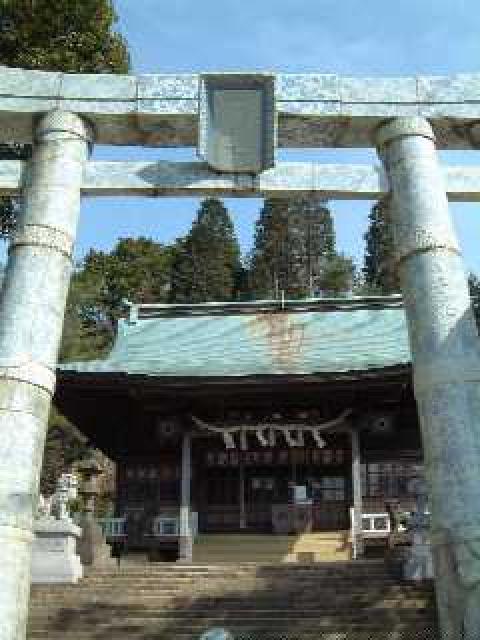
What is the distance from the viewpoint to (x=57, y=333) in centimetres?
792

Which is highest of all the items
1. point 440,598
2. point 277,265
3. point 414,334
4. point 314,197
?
point 277,265

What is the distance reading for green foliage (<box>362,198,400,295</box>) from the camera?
5153 cm

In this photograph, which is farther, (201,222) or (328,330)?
(201,222)

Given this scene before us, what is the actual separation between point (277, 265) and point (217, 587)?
42839 millimetres

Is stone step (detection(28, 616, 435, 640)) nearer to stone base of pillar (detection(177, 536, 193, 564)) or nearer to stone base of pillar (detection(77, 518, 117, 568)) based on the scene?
stone base of pillar (detection(77, 518, 117, 568))

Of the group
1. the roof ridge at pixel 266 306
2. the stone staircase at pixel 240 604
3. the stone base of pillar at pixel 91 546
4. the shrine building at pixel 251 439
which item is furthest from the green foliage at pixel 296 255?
the stone staircase at pixel 240 604

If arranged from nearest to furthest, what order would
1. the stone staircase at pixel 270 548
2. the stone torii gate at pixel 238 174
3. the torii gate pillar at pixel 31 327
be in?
the torii gate pillar at pixel 31 327 < the stone torii gate at pixel 238 174 < the stone staircase at pixel 270 548

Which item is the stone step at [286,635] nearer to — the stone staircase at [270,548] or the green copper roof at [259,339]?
the stone staircase at [270,548]

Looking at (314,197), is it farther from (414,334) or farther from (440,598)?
(440,598)

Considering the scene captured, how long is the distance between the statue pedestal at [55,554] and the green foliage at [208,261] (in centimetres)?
3747

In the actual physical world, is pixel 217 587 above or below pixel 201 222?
below

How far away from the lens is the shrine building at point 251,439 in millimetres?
17406

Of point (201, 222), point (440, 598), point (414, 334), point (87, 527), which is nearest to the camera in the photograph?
point (440, 598)

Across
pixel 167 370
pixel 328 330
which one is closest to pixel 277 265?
pixel 328 330
